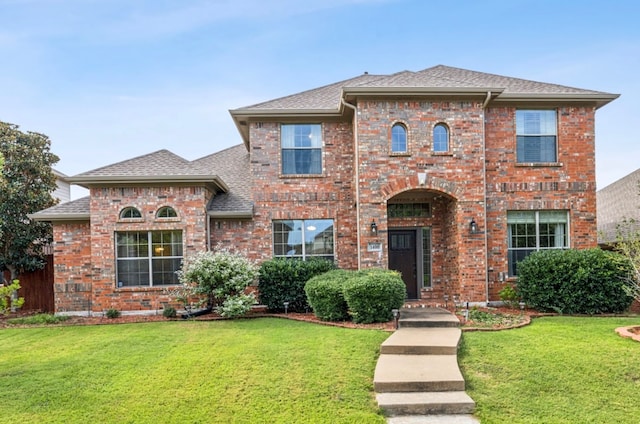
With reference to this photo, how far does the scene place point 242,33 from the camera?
47.2 ft

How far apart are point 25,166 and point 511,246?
15.2 m

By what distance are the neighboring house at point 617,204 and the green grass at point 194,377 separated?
12671mm

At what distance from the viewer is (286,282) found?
1120 centimetres

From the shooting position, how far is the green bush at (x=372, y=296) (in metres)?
8.91

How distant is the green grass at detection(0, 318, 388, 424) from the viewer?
5.08 metres

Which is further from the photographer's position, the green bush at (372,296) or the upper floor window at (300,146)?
the upper floor window at (300,146)

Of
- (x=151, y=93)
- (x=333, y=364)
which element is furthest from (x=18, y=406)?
(x=151, y=93)

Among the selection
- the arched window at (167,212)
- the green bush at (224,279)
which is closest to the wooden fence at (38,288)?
the arched window at (167,212)

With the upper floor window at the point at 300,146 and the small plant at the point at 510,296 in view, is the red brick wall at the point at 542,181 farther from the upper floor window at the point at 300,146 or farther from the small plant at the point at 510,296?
the upper floor window at the point at 300,146

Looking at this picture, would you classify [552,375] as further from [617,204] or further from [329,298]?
[617,204]

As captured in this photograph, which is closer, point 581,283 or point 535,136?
point 581,283

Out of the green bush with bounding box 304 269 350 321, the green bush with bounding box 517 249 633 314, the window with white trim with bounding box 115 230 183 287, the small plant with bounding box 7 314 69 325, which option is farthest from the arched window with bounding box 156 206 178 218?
the green bush with bounding box 517 249 633 314

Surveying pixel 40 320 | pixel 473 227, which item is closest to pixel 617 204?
pixel 473 227

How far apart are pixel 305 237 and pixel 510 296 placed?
5.83 m
